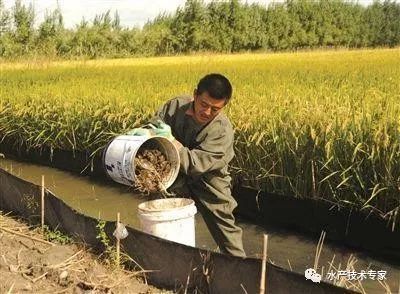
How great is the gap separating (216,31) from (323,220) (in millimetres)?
27706

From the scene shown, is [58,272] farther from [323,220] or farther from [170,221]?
[323,220]

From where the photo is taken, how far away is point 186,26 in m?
30.0

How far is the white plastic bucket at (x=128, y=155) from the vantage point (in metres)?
2.58

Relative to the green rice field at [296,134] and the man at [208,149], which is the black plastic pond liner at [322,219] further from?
the man at [208,149]

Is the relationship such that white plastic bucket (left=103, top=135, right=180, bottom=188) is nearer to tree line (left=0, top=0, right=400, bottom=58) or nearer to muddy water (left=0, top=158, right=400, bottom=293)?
muddy water (left=0, top=158, right=400, bottom=293)

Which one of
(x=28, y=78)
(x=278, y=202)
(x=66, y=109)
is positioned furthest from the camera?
(x=28, y=78)

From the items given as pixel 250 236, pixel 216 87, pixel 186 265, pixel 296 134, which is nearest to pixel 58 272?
pixel 186 265

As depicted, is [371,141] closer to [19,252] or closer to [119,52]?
[19,252]

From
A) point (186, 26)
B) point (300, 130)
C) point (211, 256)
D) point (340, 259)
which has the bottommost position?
point (340, 259)

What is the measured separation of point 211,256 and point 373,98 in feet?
11.3

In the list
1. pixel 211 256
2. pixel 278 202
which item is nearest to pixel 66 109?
pixel 278 202

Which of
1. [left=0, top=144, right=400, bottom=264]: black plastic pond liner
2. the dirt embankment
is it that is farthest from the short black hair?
[left=0, top=144, right=400, bottom=264]: black plastic pond liner

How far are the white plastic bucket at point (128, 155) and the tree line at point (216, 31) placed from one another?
17856mm

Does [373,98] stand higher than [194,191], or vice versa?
[373,98]
